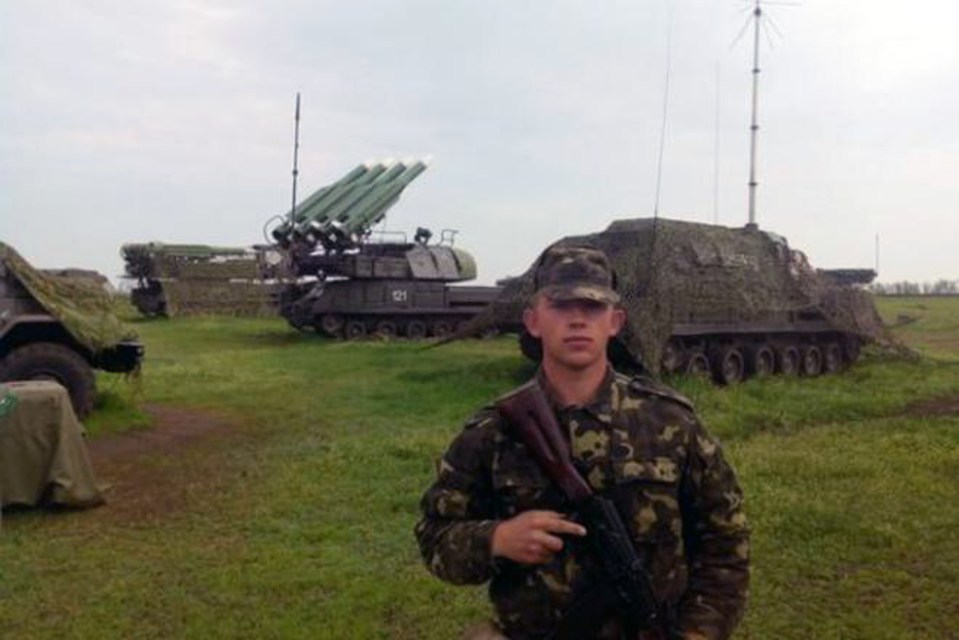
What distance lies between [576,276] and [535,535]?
24.8 inches

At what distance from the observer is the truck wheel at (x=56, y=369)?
33.2 feet

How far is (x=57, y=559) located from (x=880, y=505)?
5145 mm

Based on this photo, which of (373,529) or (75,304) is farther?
(75,304)

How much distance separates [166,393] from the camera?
13.6 m

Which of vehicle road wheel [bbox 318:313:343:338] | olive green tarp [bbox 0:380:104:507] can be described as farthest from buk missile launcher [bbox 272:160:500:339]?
olive green tarp [bbox 0:380:104:507]

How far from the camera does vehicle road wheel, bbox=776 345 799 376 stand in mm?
16500

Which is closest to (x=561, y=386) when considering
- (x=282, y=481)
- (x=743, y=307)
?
(x=282, y=481)

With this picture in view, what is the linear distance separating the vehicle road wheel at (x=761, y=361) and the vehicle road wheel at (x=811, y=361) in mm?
1069

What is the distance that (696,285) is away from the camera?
48.6ft

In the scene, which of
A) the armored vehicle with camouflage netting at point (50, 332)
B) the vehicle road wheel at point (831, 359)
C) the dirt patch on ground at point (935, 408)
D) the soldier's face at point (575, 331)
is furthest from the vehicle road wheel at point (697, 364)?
the soldier's face at point (575, 331)

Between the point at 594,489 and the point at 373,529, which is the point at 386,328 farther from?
the point at 594,489

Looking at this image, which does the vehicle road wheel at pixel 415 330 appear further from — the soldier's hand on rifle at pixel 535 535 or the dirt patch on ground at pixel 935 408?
the soldier's hand on rifle at pixel 535 535

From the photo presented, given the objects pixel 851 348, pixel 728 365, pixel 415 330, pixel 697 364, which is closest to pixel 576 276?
pixel 697 364

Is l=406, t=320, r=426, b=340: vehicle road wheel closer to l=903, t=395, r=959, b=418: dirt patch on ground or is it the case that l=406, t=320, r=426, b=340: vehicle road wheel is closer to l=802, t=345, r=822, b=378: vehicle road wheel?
l=802, t=345, r=822, b=378: vehicle road wheel
